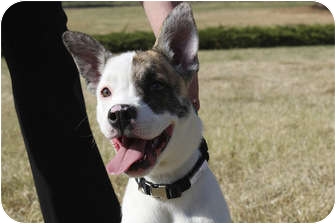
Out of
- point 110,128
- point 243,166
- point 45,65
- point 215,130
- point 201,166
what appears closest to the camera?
point 110,128

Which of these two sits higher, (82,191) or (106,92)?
(106,92)

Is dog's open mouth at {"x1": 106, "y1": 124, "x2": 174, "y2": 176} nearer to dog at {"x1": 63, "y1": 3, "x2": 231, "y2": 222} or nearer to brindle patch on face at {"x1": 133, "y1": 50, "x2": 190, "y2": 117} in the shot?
dog at {"x1": 63, "y1": 3, "x2": 231, "y2": 222}

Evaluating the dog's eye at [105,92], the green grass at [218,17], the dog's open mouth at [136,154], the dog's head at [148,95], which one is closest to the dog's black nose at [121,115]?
the dog's head at [148,95]

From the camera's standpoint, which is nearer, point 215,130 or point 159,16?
point 159,16

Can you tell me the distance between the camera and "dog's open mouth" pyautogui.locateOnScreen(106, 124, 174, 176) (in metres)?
2.41

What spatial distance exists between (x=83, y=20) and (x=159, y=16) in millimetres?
24020

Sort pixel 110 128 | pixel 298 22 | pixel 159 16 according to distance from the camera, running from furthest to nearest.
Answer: pixel 298 22 < pixel 159 16 < pixel 110 128

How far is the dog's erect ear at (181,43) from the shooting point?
2.64 meters

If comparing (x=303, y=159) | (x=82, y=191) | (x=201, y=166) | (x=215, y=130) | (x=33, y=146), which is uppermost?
(x=201, y=166)

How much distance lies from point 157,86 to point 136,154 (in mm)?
345

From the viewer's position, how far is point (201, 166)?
2.73m

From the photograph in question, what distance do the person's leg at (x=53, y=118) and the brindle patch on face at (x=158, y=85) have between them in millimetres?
917

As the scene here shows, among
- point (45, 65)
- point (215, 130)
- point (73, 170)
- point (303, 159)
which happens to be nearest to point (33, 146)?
point (73, 170)

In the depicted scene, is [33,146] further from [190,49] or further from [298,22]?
[298,22]
